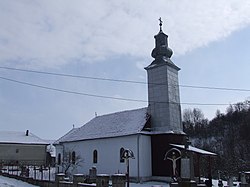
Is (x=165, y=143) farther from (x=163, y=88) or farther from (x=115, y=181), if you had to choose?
(x=115, y=181)

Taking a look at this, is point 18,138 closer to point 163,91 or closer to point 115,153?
point 115,153

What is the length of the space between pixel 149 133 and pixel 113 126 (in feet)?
17.1

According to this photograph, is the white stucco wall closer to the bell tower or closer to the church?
the church

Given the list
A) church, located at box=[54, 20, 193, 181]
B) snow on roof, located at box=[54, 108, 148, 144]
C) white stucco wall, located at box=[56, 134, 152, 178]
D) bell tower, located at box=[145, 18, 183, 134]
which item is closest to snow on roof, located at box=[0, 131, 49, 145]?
snow on roof, located at box=[54, 108, 148, 144]

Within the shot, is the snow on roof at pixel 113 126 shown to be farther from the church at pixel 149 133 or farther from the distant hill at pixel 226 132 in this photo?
the distant hill at pixel 226 132

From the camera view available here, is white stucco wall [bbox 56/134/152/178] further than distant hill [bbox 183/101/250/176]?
No

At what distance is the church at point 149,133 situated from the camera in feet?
91.7

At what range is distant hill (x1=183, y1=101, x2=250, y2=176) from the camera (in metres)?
62.9

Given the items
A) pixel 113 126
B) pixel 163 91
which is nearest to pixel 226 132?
pixel 113 126

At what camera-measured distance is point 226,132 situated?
238 feet

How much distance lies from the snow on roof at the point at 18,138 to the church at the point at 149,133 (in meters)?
26.5

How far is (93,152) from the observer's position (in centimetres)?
3284

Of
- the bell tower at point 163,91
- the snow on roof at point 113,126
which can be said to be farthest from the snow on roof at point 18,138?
the bell tower at point 163,91

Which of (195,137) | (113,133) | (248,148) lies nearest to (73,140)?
(113,133)
